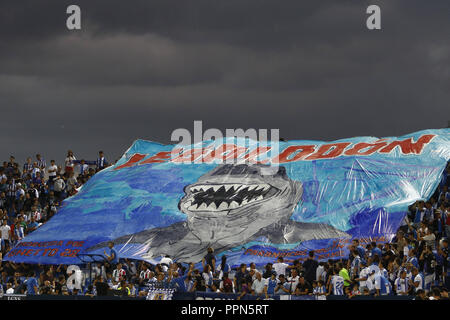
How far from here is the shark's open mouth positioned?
26609mm

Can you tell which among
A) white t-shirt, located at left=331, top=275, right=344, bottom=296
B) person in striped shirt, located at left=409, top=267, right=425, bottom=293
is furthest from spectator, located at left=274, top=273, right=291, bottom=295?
person in striped shirt, located at left=409, top=267, right=425, bottom=293

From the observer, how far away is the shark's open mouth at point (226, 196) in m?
26.6

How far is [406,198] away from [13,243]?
52.6 ft

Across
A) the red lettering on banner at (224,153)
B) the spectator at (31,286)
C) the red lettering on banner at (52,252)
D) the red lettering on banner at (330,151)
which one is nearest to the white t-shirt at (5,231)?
the red lettering on banner at (52,252)

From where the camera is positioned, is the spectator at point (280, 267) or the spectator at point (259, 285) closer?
the spectator at point (259, 285)

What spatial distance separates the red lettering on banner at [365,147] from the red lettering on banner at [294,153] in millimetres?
1748

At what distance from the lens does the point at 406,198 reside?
80.7 ft

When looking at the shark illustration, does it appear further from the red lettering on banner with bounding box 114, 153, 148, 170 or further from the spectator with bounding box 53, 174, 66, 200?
the spectator with bounding box 53, 174, 66, 200

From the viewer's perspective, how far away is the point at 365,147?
27.2m

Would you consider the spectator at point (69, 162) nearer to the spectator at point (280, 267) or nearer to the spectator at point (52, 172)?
the spectator at point (52, 172)
